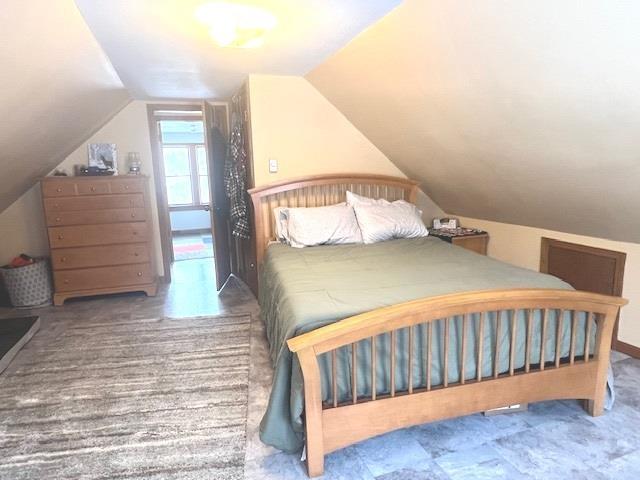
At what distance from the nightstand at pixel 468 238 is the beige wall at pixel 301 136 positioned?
82cm

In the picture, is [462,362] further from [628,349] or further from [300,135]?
[300,135]

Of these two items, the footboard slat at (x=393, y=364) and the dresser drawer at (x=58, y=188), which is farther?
the dresser drawer at (x=58, y=188)

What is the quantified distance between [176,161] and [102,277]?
4.52 metres

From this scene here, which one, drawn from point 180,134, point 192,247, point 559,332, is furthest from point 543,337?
point 180,134

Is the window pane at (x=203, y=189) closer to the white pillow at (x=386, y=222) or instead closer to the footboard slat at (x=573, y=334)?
the white pillow at (x=386, y=222)

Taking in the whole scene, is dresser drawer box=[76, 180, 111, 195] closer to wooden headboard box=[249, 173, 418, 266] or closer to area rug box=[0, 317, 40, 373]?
area rug box=[0, 317, 40, 373]

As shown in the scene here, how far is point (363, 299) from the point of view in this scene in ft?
6.13

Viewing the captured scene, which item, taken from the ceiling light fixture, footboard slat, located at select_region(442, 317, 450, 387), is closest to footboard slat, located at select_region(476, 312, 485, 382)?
footboard slat, located at select_region(442, 317, 450, 387)

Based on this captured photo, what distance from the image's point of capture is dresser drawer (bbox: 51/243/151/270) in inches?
150

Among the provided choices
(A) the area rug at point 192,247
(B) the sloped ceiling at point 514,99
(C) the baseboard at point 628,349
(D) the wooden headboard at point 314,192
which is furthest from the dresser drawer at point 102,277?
(C) the baseboard at point 628,349

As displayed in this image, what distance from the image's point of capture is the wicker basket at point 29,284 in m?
3.74

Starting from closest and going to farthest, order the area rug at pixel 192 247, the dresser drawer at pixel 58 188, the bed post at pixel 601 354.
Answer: the bed post at pixel 601 354, the dresser drawer at pixel 58 188, the area rug at pixel 192 247

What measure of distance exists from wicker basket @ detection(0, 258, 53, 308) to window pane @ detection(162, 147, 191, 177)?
14.0 ft

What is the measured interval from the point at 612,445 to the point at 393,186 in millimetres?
2606
